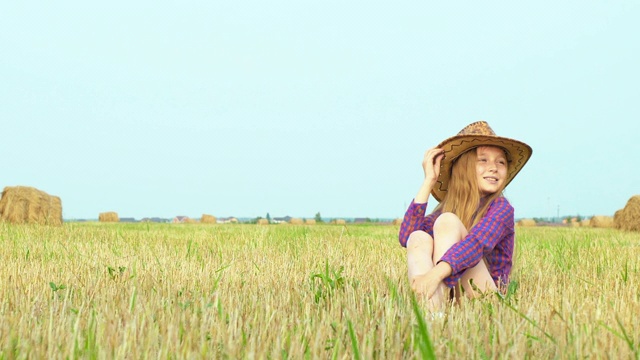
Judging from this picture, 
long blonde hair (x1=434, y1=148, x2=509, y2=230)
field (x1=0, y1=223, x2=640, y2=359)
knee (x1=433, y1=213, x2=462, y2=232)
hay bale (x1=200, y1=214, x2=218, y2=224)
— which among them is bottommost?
field (x1=0, y1=223, x2=640, y2=359)

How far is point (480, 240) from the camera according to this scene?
3635 millimetres

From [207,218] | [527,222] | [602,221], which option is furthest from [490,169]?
[527,222]

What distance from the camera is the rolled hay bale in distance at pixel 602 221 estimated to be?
25195 mm

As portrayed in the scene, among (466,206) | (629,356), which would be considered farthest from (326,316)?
(466,206)

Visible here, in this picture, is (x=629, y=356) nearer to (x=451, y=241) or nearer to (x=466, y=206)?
(x=451, y=241)

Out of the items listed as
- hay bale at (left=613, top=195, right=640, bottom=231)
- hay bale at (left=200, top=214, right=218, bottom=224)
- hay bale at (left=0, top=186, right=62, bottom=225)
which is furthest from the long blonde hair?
hay bale at (left=200, top=214, right=218, bottom=224)

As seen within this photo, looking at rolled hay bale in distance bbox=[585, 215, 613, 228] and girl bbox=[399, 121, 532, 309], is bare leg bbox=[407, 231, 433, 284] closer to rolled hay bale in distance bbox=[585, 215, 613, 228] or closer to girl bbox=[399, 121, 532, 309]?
girl bbox=[399, 121, 532, 309]

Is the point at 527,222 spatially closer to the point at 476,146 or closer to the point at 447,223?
the point at 476,146

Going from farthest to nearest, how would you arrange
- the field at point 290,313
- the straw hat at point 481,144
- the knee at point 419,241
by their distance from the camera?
1. the straw hat at point 481,144
2. the knee at point 419,241
3. the field at point 290,313

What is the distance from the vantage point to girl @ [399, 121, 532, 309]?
12.0ft

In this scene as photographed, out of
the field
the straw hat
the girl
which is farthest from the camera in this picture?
the straw hat

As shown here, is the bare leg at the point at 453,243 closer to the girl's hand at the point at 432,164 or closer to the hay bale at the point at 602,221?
the girl's hand at the point at 432,164

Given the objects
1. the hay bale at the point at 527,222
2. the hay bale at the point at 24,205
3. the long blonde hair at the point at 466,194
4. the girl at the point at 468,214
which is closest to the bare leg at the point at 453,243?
the girl at the point at 468,214

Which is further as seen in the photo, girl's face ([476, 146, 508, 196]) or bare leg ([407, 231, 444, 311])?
girl's face ([476, 146, 508, 196])
